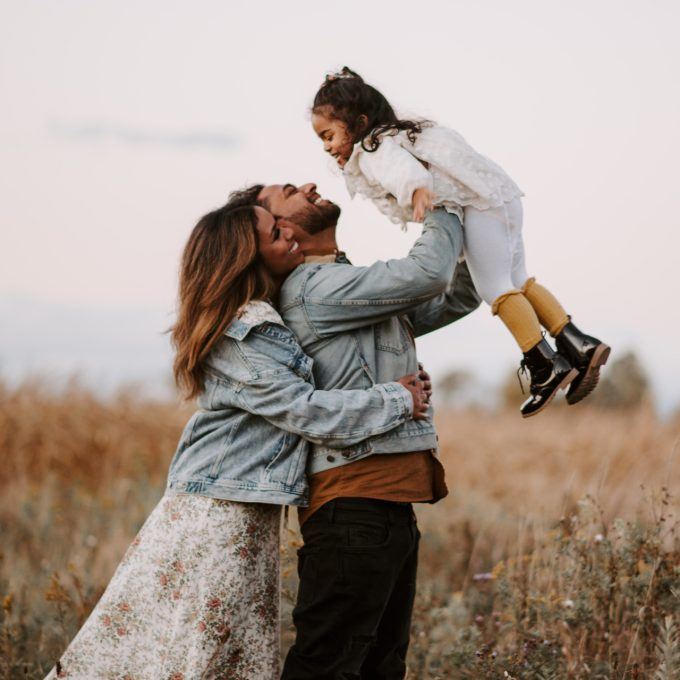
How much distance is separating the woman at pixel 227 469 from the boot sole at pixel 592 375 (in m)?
0.71

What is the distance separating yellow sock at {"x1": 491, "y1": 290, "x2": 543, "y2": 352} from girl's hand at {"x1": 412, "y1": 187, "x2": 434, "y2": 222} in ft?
1.67

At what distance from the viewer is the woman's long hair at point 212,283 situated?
3.31 m

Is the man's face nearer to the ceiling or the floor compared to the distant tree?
nearer to the ceiling

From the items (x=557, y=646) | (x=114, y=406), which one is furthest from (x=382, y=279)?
(x=114, y=406)

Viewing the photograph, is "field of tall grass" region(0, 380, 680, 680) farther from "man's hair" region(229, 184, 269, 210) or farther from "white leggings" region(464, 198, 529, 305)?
"man's hair" region(229, 184, 269, 210)

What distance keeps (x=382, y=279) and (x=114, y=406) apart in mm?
8163

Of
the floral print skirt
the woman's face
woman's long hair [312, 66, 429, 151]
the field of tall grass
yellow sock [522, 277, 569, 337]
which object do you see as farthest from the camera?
the field of tall grass

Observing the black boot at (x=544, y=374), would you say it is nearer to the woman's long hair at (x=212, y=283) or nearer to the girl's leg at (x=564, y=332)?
the girl's leg at (x=564, y=332)

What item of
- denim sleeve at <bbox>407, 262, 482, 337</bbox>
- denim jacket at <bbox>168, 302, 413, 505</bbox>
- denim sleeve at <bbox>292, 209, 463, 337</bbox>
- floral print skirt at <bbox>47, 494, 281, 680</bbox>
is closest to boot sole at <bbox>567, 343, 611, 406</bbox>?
denim sleeve at <bbox>407, 262, 482, 337</bbox>

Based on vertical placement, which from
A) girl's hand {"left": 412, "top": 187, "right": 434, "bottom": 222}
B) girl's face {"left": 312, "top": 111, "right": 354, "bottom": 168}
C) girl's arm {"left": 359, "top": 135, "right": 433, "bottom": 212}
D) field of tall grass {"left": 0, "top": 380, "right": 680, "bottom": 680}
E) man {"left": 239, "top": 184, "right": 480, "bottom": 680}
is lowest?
field of tall grass {"left": 0, "top": 380, "right": 680, "bottom": 680}

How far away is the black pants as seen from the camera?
10.2ft

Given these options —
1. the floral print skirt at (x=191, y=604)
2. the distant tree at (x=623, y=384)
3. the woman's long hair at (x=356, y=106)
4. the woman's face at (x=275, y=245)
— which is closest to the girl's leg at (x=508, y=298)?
the woman's long hair at (x=356, y=106)

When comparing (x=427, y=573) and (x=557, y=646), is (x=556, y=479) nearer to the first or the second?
(x=427, y=573)

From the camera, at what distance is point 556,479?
1092 centimetres
